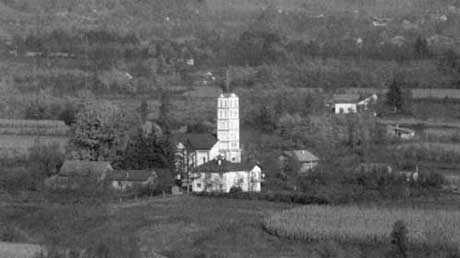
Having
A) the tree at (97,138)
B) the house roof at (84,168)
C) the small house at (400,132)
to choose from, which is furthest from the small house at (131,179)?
the small house at (400,132)

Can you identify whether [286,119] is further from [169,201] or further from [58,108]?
Result: [169,201]

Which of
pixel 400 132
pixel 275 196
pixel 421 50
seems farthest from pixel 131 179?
pixel 421 50

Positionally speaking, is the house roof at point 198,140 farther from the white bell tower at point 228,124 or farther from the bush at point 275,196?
the bush at point 275,196

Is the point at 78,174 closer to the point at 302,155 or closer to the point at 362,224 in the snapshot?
the point at 302,155

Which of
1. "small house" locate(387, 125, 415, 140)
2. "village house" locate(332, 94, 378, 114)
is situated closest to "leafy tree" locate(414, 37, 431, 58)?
"village house" locate(332, 94, 378, 114)

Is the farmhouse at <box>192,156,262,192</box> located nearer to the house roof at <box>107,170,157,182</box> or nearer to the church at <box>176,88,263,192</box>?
the church at <box>176,88,263,192</box>

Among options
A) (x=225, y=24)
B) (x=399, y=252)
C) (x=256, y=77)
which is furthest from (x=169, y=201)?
(x=225, y=24)

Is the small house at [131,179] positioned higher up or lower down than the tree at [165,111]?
lower down
